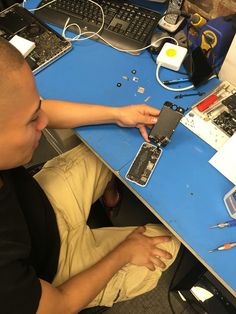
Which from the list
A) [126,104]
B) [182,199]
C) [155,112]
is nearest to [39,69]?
[126,104]

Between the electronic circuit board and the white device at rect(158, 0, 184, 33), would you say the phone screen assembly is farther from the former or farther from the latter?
the white device at rect(158, 0, 184, 33)

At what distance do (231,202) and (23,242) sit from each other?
55 centimetres

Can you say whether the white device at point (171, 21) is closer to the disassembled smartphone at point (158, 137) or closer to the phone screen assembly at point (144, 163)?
the disassembled smartphone at point (158, 137)

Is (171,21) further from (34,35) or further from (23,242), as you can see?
(23,242)

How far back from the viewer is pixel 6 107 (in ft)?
2.12

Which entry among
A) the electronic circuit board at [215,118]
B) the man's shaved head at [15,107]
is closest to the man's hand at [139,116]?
the electronic circuit board at [215,118]

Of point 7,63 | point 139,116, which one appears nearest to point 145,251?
point 139,116

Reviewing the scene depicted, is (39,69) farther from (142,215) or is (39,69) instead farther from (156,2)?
(142,215)

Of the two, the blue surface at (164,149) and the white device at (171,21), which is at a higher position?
the white device at (171,21)

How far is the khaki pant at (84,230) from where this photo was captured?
1.00m

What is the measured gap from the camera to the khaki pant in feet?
3.28

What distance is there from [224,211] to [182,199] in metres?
0.12

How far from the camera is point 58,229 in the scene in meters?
1.02

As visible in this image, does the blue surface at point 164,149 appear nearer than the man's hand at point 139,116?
Yes
